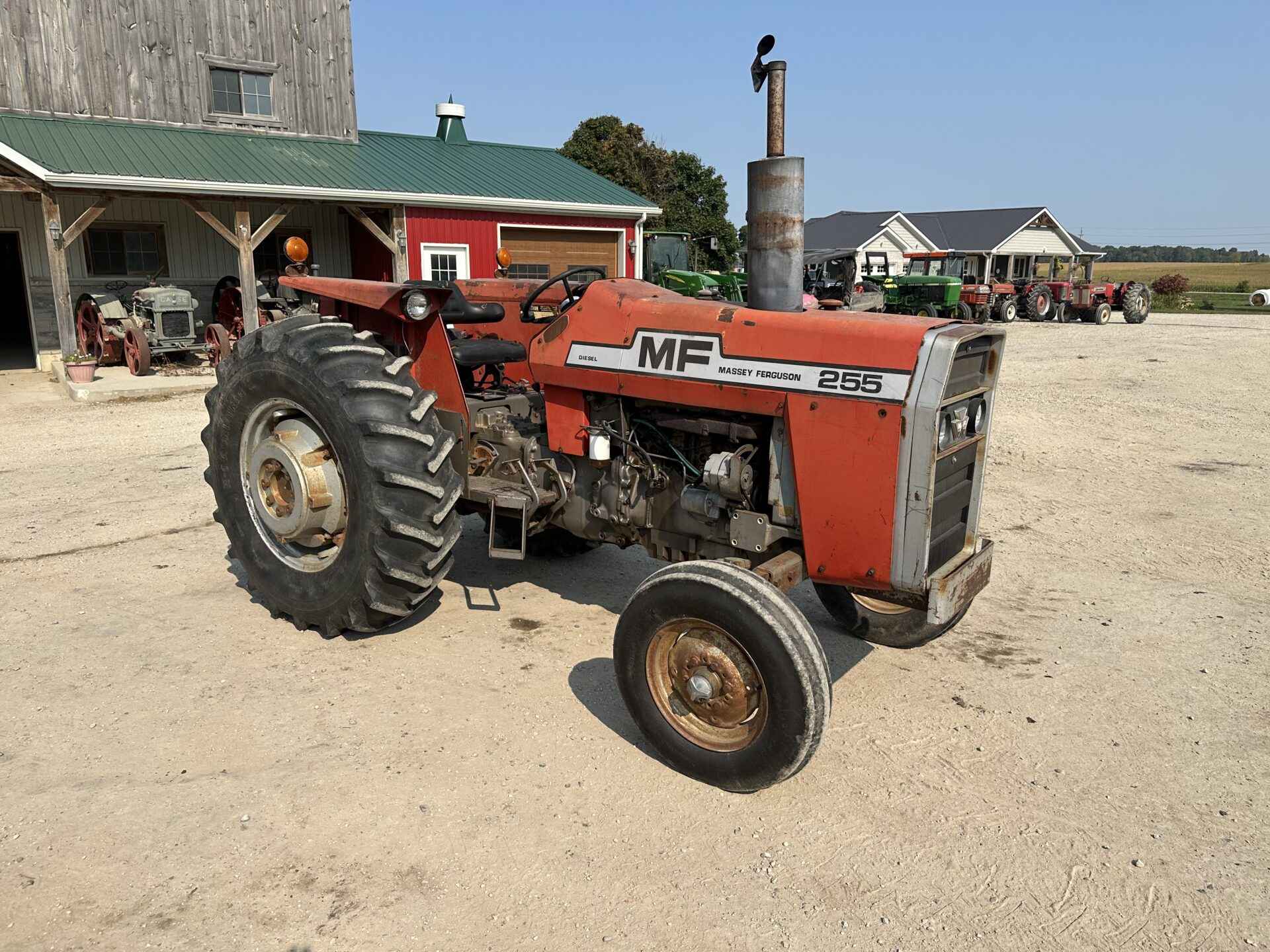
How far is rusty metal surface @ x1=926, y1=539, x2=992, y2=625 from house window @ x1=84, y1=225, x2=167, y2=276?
15.6 meters

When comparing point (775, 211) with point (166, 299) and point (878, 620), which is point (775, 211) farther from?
point (166, 299)

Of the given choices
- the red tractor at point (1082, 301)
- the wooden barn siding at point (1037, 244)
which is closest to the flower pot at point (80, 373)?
the red tractor at point (1082, 301)

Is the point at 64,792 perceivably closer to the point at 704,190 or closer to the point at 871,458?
the point at 871,458

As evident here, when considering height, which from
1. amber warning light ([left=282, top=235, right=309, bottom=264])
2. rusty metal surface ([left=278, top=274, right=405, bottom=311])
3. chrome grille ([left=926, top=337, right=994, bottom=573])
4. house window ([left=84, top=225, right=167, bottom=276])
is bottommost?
chrome grille ([left=926, top=337, right=994, bottom=573])

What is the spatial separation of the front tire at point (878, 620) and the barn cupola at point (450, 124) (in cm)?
1706

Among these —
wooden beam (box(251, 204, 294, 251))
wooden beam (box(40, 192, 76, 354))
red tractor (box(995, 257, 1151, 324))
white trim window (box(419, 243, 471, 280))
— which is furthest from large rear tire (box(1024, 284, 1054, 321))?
wooden beam (box(40, 192, 76, 354))

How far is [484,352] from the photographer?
4.56 meters

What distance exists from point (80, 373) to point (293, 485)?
9386 millimetres

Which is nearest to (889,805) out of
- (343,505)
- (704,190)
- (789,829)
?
(789,829)

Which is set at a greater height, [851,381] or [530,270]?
[530,270]

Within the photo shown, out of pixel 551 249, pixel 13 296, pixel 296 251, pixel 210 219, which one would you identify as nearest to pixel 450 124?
pixel 551 249

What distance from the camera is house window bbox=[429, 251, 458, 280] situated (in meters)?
15.9

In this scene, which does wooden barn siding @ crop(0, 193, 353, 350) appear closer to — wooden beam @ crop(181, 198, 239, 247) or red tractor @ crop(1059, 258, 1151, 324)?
wooden beam @ crop(181, 198, 239, 247)

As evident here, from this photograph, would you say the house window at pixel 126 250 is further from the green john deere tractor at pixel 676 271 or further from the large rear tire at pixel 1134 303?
the large rear tire at pixel 1134 303
